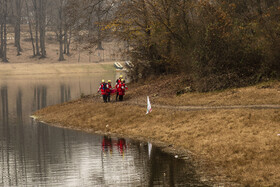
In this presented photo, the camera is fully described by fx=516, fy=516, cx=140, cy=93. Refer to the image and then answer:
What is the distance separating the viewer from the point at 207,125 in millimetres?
19656

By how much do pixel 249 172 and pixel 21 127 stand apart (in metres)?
15.5

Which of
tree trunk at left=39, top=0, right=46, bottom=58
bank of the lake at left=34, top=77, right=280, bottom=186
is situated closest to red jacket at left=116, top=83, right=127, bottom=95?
bank of the lake at left=34, top=77, right=280, bottom=186

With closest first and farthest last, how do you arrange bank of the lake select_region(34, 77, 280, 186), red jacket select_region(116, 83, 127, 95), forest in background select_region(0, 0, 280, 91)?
bank of the lake select_region(34, 77, 280, 186) < forest in background select_region(0, 0, 280, 91) < red jacket select_region(116, 83, 127, 95)

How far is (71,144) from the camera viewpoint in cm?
2053

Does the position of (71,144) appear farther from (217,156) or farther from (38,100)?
(38,100)

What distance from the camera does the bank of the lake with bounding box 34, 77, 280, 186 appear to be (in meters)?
14.5

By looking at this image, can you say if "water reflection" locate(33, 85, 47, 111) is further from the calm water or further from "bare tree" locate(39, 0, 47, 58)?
A: "bare tree" locate(39, 0, 47, 58)

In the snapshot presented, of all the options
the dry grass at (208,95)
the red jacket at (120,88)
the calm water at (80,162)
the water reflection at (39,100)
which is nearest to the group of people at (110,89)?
the red jacket at (120,88)

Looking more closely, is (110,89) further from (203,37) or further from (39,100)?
(39,100)

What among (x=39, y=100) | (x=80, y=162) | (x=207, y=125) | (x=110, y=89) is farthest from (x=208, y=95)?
(x=39, y=100)

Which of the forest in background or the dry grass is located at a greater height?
the forest in background

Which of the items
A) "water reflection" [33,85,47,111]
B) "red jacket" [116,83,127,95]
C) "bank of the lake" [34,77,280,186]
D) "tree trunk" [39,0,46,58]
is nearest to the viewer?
"bank of the lake" [34,77,280,186]

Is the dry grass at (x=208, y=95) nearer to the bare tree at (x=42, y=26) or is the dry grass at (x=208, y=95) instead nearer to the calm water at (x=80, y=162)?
the calm water at (x=80, y=162)

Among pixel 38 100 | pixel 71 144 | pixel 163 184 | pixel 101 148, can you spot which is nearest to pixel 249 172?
pixel 163 184
